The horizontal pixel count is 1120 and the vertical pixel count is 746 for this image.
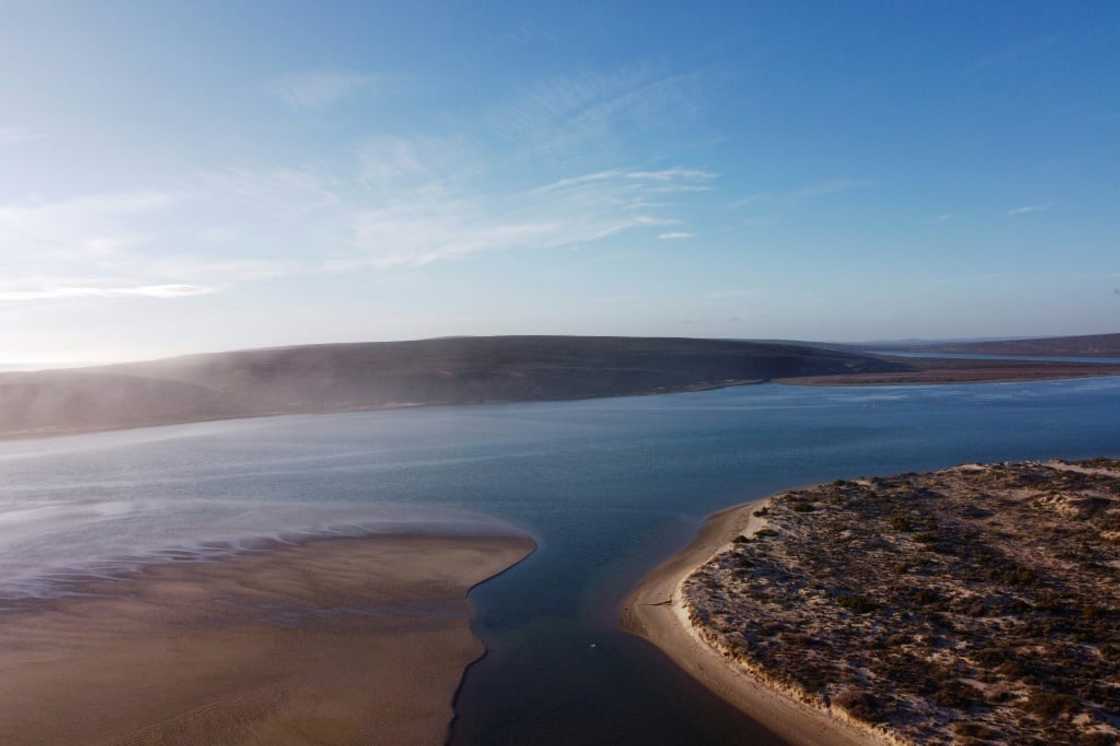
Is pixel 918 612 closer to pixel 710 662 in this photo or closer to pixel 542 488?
pixel 710 662

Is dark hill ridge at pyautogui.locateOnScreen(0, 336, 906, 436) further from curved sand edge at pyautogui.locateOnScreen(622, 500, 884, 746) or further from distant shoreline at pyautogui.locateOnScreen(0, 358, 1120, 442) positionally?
curved sand edge at pyautogui.locateOnScreen(622, 500, 884, 746)

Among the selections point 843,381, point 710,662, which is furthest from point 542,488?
point 843,381

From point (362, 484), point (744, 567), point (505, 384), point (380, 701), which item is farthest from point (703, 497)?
point (505, 384)

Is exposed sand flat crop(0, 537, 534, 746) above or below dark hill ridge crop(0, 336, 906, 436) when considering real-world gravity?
below

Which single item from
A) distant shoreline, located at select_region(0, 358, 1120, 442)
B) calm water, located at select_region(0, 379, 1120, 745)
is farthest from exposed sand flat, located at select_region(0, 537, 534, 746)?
distant shoreline, located at select_region(0, 358, 1120, 442)

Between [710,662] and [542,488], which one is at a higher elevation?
[542,488]

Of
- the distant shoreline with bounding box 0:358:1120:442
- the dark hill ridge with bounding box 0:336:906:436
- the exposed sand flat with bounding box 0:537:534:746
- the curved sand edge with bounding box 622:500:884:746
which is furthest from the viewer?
the dark hill ridge with bounding box 0:336:906:436
